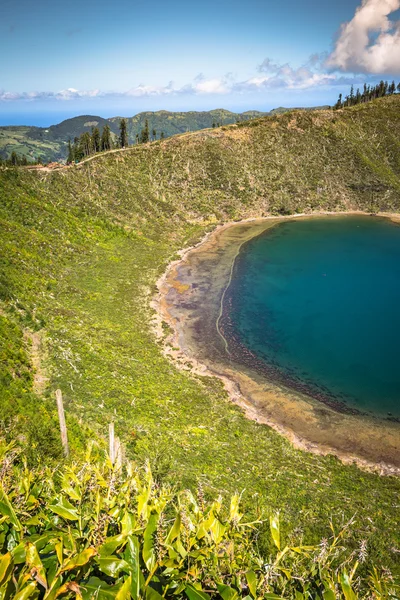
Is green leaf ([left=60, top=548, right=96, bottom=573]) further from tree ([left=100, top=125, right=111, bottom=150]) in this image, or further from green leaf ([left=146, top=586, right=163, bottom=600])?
tree ([left=100, top=125, right=111, bottom=150])

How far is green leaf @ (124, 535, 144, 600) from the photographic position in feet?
10.1

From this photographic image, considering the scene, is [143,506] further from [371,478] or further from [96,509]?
[371,478]

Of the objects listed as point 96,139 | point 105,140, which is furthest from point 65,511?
point 105,140

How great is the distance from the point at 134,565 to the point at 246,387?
88.3 ft

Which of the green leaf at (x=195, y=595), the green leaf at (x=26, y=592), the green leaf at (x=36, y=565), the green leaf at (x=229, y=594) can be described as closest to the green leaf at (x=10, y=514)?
the green leaf at (x=36, y=565)

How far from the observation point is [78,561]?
10.6 feet

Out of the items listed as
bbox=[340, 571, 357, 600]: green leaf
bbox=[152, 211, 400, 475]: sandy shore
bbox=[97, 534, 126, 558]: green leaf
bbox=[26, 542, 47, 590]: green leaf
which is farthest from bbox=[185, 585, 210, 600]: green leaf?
bbox=[152, 211, 400, 475]: sandy shore

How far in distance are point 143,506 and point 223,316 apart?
1442 inches

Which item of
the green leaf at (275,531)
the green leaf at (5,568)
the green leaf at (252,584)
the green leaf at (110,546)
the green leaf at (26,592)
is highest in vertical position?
the green leaf at (5,568)

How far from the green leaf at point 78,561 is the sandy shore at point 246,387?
22721 millimetres

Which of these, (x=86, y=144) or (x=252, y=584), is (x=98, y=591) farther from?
(x=86, y=144)

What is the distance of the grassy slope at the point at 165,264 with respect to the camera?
768 inches

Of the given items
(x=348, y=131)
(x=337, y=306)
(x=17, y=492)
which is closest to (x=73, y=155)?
(x=348, y=131)

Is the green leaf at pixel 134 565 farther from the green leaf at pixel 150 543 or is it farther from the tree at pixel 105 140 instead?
the tree at pixel 105 140
